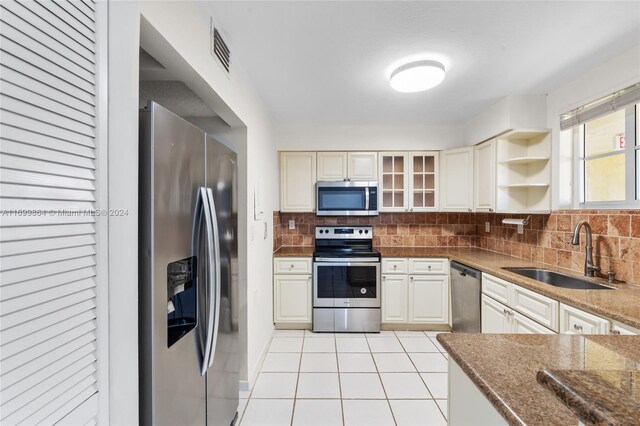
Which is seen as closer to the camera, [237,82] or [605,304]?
[605,304]

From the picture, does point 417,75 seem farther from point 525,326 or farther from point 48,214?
point 48,214

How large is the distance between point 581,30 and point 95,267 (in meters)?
2.62

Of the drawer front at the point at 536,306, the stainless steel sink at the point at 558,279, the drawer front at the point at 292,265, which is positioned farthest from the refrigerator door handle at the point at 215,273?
the stainless steel sink at the point at 558,279

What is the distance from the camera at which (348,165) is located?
3.56m

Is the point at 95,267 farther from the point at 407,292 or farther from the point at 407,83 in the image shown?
the point at 407,292

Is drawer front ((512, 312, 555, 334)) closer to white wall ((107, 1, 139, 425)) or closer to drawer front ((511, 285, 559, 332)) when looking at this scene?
drawer front ((511, 285, 559, 332))

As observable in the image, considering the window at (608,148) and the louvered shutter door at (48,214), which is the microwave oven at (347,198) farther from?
the louvered shutter door at (48,214)

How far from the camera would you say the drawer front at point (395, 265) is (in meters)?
3.29

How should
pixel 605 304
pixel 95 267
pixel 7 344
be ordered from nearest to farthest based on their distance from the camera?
pixel 7 344 → pixel 95 267 → pixel 605 304

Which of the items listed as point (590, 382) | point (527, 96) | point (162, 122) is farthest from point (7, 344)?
point (527, 96)

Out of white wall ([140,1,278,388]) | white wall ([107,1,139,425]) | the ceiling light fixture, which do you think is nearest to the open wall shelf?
the ceiling light fixture

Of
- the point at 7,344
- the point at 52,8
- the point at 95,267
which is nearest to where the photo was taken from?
the point at 7,344

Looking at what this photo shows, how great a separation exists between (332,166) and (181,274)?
2620 millimetres

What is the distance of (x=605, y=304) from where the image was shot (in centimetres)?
153
